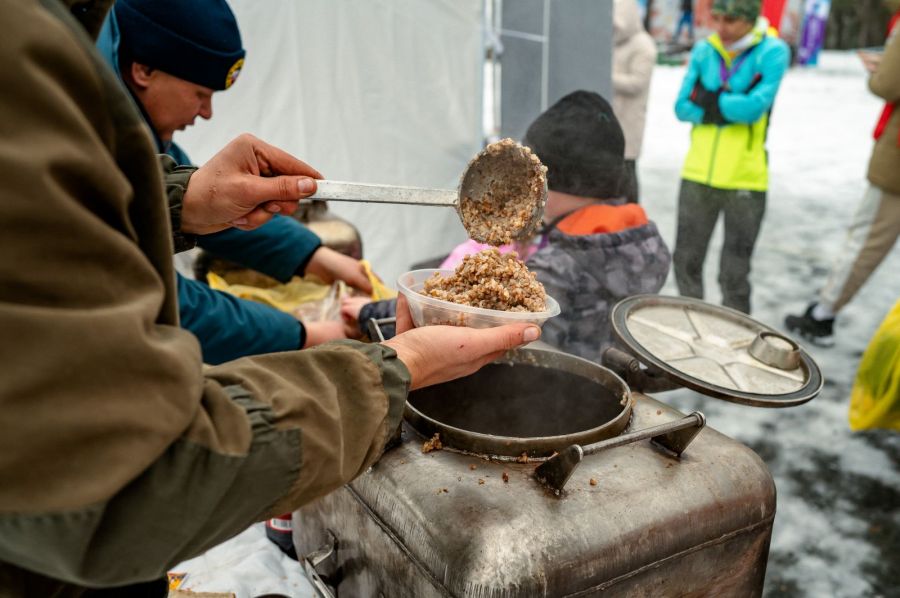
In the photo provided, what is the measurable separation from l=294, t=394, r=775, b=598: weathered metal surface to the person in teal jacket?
1.09 m

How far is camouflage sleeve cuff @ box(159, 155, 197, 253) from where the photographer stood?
5.35ft

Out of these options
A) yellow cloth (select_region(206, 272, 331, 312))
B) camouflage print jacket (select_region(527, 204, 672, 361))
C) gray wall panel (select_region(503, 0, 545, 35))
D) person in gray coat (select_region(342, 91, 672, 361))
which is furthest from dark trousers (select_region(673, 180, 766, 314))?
yellow cloth (select_region(206, 272, 331, 312))

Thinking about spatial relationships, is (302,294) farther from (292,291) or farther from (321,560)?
(321,560)

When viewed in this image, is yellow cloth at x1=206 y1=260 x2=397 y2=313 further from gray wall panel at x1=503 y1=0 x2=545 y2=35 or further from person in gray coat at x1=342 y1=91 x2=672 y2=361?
gray wall panel at x1=503 y1=0 x2=545 y2=35

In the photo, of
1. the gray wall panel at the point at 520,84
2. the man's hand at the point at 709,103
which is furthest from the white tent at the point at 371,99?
the man's hand at the point at 709,103

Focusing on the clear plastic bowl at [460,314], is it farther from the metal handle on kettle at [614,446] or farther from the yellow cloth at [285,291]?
the yellow cloth at [285,291]

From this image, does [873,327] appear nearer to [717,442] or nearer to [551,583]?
[717,442]

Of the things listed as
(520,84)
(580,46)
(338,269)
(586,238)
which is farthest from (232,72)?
(580,46)

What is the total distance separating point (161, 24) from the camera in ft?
7.56

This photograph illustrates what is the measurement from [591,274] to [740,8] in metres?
2.75

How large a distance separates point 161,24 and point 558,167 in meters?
1.64

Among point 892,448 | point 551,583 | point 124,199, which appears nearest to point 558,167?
point 551,583

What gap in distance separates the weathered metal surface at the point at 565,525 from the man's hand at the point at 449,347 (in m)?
0.24

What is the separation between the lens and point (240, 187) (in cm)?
156
